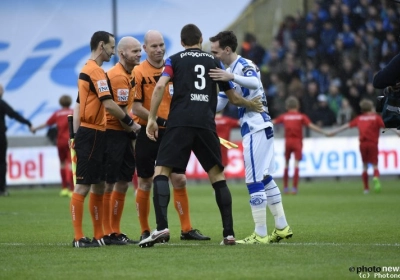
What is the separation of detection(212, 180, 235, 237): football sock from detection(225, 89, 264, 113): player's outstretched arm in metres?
0.88

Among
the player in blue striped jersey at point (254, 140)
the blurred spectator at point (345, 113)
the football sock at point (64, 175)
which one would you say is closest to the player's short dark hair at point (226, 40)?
the player in blue striped jersey at point (254, 140)

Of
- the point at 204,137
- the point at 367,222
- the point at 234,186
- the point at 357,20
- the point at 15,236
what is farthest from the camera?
the point at 357,20

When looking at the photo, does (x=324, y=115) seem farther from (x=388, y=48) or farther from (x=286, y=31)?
(x=286, y=31)

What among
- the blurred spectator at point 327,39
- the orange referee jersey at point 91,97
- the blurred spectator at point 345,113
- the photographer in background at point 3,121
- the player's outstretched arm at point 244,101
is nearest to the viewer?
the player's outstretched arm at point 244,101

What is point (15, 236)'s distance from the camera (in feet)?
40.1

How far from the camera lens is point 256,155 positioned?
10734 millimetres

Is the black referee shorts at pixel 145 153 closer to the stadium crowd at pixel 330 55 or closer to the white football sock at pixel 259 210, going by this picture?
the white football sock at pixel 259 210

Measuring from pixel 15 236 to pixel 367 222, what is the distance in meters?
5.02

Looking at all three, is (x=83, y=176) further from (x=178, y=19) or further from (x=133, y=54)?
(x=178, y=19)

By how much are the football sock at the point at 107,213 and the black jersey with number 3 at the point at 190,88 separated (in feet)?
5.82

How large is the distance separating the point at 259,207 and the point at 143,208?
1557 millimetres

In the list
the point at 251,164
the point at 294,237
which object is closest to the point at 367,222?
the point at 294,237

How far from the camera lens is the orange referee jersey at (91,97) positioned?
10508mm

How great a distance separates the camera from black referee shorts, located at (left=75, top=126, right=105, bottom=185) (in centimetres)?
1052
